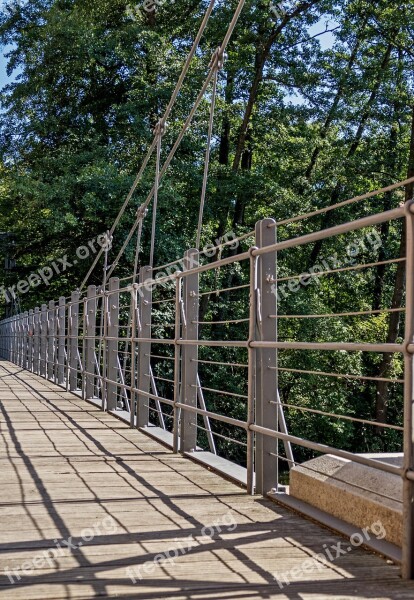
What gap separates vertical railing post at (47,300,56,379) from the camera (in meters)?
14.2

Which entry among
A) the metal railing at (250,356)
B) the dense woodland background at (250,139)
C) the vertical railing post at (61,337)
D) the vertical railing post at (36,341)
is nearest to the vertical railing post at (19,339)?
the dense woodland background at (250,139)

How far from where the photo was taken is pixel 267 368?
425 centimetres

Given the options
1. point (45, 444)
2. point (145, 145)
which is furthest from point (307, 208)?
point (45, 444)

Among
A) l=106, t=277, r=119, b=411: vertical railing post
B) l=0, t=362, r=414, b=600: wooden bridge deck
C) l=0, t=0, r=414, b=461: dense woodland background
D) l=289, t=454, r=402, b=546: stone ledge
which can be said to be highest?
l=0, t=0, r=414, b=461: dense woodland background

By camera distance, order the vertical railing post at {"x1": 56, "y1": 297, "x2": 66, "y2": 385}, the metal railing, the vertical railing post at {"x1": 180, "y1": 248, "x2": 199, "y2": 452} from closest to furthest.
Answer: the metal railing < the vertical railing post at {"x1": 180, "y1": 248, "x2": 199, "y2": 452} < the vertical railing post at {"x1": 56, "y1": 297, "x2": 66, "y2": 385}

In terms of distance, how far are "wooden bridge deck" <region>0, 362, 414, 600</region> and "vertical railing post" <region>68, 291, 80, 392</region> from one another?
6.28m

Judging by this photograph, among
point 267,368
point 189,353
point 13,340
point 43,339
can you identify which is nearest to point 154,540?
point 267,368

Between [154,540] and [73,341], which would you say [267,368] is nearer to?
[154,540]

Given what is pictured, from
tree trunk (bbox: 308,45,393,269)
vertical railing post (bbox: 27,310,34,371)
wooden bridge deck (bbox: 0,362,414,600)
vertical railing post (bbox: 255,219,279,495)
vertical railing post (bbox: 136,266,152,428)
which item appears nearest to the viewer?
wooden bridge deck (bbox: 0,362,414,600)

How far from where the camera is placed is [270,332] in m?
4.25

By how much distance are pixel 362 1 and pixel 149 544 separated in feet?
68.0

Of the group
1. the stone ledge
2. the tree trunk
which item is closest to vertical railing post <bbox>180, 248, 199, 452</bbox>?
the stone ledge

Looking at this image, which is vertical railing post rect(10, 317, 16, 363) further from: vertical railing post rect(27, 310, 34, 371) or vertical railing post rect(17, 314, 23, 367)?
vertical railing post rect(27, 310, 34, 371)

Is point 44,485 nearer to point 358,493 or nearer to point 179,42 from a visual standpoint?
point 358,493
